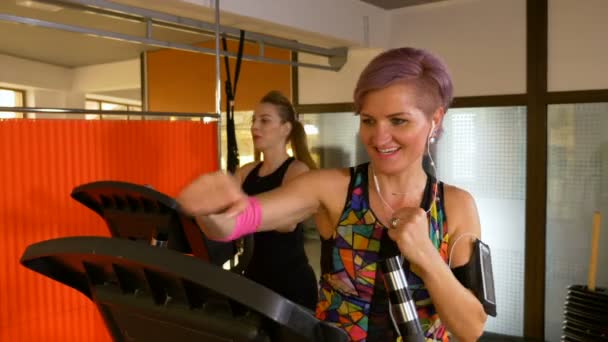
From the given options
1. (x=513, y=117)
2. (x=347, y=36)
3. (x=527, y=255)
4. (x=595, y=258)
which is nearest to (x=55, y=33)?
(x=347, y=36)

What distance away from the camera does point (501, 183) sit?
357cm

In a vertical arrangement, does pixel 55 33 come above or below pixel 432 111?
above

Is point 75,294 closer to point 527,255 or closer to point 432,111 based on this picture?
point 432,111

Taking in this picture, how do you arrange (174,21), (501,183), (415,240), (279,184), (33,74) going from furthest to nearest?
(33,74) < (501,183) < (174,21) < (279,184) < (415,240)

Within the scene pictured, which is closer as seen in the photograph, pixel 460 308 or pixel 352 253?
pixel 460 308

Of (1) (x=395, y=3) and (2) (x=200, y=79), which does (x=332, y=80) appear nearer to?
(1) (x=395, y=3)

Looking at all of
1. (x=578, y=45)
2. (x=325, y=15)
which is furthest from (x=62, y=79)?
(x=578, y=45)

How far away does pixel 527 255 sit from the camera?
3471 millimetres

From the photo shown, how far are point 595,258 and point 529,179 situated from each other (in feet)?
2.11

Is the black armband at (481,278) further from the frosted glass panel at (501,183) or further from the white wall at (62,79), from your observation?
the white wall at (62,79)

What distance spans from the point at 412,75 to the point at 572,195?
2705 mm

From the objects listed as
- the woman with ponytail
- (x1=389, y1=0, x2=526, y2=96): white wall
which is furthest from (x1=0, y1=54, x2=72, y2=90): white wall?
the woman with ponytail

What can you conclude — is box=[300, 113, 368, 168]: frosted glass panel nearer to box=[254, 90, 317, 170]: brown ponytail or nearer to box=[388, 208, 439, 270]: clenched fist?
box=[254, 90, 317, 170]: brown ponytail

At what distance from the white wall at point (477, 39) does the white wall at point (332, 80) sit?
0.41m
